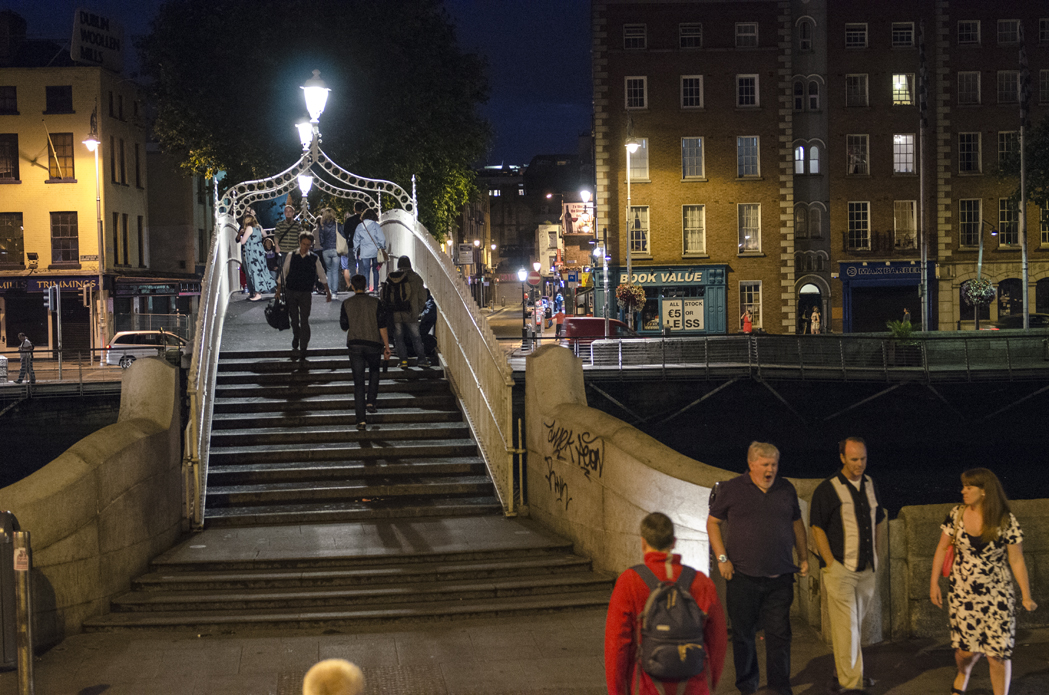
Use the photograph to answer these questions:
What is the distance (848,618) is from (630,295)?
35508mm

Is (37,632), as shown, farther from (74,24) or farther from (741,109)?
(74,24)

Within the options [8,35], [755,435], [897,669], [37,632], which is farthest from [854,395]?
[8,35]

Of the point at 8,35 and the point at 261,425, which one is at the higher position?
the point at 8,35

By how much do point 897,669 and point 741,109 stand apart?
140 ft

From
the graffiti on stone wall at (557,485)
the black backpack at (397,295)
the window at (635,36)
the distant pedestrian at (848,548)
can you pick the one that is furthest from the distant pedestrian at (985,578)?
the window at (635,36)

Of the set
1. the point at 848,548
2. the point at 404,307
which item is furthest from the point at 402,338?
the point at 848,548

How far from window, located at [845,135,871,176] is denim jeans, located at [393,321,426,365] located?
38098mm

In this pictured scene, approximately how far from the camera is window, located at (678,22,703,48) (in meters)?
46.6

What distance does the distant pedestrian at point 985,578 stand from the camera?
618cm

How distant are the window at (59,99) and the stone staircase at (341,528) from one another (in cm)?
3915

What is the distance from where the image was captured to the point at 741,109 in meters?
47.0

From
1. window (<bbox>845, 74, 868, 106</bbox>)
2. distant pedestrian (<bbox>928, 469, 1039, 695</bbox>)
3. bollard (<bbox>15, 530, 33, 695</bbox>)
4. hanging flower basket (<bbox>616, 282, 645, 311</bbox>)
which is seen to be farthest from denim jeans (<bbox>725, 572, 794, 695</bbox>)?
window (<bbox>845, 74, 868, 106</bbox>)

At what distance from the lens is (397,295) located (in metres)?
→ 14.3

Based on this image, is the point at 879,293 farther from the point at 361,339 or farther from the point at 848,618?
the point at 848,618
